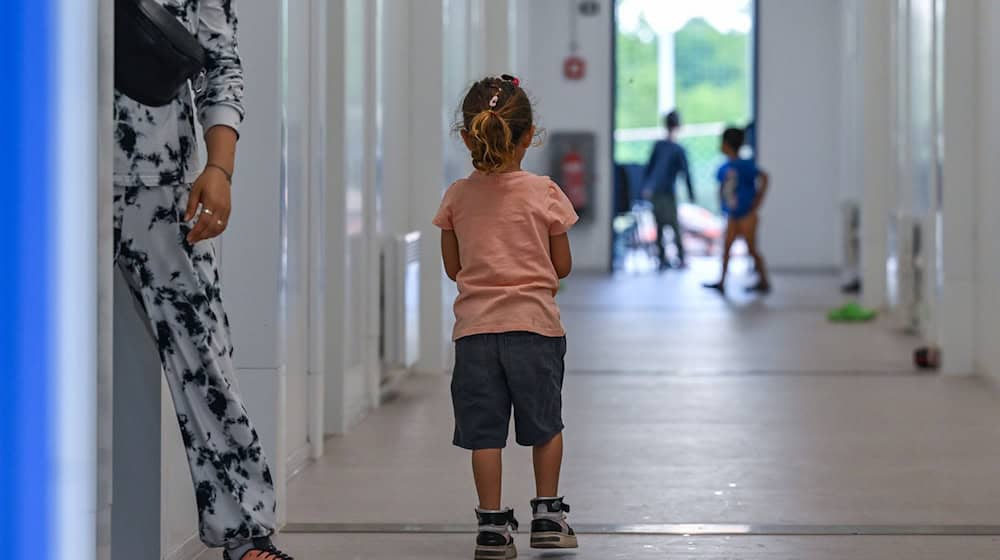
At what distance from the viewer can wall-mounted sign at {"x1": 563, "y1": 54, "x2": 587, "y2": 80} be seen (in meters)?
18.0

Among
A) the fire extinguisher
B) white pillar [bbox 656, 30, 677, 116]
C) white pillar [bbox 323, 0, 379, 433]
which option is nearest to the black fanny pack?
white pillar [bbox 323, 0, 379, 433]

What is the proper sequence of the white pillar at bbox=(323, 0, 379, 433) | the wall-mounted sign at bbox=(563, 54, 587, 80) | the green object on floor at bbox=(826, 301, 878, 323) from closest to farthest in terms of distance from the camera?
the white pillar at bbox=(323, 0, 379, 433)
the green object on floor at bbox=(826, 301, 878, 323)
the wall-mounted sign at bbox=(563, 54, 587, 80)

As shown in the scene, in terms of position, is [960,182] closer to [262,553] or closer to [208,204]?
[262,553]

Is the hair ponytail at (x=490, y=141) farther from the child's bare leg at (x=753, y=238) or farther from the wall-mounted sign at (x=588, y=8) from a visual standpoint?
the wall-mounted sign at (x=588, y=8)

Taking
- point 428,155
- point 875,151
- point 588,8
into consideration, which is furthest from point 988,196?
point 588,8

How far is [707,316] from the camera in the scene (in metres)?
11.2

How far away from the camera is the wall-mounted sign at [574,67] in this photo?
59.0 feet

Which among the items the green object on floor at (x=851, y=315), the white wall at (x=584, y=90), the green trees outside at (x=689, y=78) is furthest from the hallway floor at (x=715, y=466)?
the green trees outside at (x=689, y=78)

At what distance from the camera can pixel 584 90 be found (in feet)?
59.3

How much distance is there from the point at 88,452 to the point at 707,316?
9.27m

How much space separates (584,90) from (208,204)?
15292mm

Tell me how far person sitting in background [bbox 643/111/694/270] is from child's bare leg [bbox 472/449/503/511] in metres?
12.9

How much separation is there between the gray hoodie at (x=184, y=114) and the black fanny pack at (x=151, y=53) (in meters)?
0.10

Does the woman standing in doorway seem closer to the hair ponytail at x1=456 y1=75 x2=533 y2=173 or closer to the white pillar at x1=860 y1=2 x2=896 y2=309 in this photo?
the hair ponytail at x1=456 y1=75 x2=533 y2=173
